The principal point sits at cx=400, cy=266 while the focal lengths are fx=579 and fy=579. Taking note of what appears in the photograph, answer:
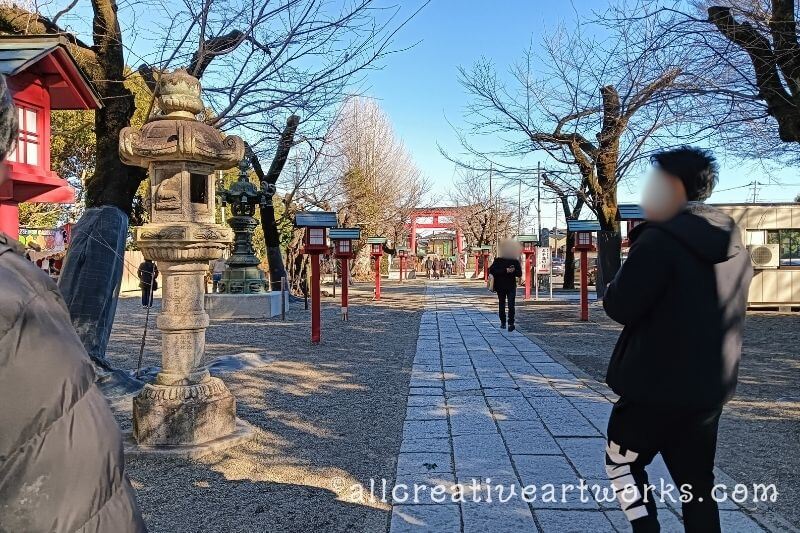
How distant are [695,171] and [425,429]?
10.6ft

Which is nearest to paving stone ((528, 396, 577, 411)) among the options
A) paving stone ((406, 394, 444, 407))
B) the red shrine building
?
paving stone ((406, 394, 444, 407))

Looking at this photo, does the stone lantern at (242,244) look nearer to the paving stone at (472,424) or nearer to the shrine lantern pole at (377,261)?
the shrine lantern pole at (377,261)

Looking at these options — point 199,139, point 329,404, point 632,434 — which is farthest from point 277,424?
point 632,434

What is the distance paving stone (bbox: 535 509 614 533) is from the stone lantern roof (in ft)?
11.3

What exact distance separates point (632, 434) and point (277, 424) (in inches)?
138

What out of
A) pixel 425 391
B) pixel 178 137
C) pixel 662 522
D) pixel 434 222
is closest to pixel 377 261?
pixel 425 391

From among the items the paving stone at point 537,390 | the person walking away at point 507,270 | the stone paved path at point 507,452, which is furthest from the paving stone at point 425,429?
the person walking away at point 507,270

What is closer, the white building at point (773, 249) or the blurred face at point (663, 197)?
the blurred face at point (663, 197)

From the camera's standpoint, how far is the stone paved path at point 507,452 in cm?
301

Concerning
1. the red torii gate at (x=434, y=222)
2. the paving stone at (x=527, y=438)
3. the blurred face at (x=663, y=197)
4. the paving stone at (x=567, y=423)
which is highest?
the red torii gate at (x=434, y=222)

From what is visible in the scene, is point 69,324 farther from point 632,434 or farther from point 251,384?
Answer: point 251,384

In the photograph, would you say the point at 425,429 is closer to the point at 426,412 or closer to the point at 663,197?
the point at 426,412

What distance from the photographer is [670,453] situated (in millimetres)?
2082

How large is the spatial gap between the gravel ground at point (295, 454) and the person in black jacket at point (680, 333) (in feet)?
4.91
